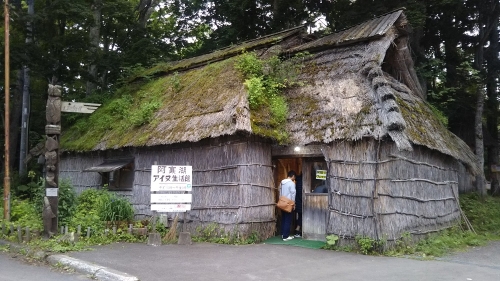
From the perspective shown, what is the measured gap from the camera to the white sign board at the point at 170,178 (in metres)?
9.77

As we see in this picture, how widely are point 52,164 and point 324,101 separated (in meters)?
6.75

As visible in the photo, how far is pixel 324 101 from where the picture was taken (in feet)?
35.6

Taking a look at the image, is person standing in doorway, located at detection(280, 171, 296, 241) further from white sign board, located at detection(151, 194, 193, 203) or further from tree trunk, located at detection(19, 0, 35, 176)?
tree trunk, located at detection(19, 0, 35, 176)

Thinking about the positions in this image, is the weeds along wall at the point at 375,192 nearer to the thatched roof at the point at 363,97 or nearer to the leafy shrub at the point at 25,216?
the thatched roof at the point at 363,97

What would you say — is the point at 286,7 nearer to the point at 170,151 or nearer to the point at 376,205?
the point at 170,151

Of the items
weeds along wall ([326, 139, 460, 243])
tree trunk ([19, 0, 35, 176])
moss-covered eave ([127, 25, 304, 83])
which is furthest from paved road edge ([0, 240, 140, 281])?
tree trunk ([19, 0, 35, 176])

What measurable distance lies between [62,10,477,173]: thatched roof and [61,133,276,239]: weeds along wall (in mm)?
595

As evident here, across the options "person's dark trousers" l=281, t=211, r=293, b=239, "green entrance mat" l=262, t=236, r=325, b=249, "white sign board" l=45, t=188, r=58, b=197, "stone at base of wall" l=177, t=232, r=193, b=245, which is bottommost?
"green entrance mat" l=262, t=236, r=325, b=249

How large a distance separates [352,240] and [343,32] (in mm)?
6497

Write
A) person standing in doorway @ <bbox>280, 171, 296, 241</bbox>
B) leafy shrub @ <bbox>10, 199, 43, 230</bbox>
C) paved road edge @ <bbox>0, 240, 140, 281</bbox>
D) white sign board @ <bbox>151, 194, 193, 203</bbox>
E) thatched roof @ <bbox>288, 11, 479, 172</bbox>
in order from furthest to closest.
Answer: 1. person standing in doorway @ <bbox>280, 171, 296, 241</bbox>
2. leafy shrub @ <bbox>10, 199, 43, 230</bbox>
3. white sign board @ <bbox>151, 194, 193, 203</bbox>
4. thatched roof @ <bbox>288, 11, 479, 172</bbox>
5. paved road edge @ <bbox>0, 240, 140, 281</bbox>

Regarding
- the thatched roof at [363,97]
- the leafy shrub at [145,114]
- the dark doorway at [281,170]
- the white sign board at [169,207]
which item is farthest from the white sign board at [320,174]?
the leafy shrub at [145,114]

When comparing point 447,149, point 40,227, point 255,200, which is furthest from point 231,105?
point 447,149

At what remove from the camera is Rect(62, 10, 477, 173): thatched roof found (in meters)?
9.84

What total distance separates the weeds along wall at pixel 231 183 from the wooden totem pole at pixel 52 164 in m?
3.16
